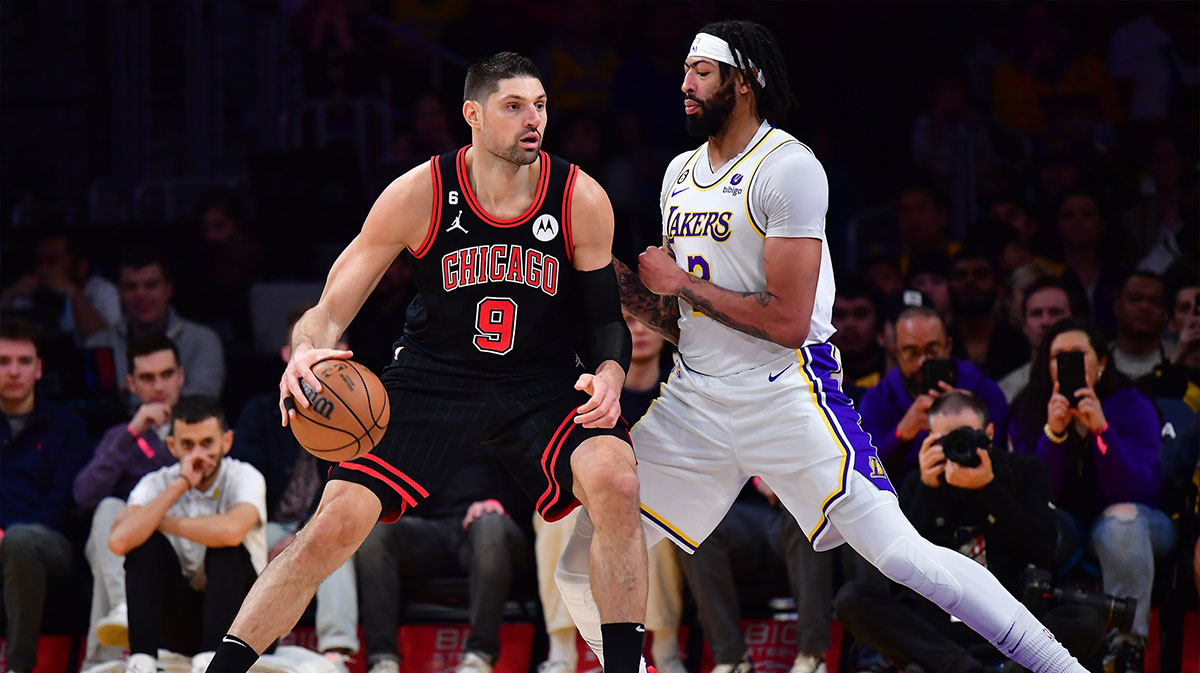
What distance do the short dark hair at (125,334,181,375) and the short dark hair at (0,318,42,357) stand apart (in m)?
0.43

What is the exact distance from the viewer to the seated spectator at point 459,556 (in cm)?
655

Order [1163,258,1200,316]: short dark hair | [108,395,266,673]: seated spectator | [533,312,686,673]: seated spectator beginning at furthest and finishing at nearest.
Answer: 1. [1163,258,1200,316]: short dark hair
2. [533,312,686,673]: seated spectator
3. [108,395,266,673]: seated spectator

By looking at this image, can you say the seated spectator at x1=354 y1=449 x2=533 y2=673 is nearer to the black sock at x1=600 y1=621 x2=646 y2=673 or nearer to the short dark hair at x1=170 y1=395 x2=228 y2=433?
the short dark hair at x1=170 y1=395 x2=228 y2=433

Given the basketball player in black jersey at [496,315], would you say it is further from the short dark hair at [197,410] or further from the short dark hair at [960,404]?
the short dark hair at [197,410]

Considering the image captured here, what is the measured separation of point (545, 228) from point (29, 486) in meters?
3.60

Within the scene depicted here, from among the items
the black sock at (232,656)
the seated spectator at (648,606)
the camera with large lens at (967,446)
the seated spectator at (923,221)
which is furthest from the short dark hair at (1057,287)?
the black sock at (232,656)

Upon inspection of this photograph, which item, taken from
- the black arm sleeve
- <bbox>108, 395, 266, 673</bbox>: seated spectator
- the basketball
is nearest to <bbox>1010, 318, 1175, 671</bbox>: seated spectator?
the black arm sleeve

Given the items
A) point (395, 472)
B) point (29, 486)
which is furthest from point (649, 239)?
point (395, 472)

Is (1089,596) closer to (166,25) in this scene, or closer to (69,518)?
(69,518)

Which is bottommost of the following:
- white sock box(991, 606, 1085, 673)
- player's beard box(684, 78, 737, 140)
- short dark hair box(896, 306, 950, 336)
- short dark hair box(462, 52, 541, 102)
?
white sock box(991, 606, 1085, 673)

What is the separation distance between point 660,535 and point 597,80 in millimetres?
5928

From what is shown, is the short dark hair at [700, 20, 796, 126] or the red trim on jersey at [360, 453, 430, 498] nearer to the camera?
the red trim on jersey at [360, 453, 430, 498]

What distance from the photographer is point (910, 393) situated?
6781mm

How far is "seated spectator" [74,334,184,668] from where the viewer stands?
22.0 ft
